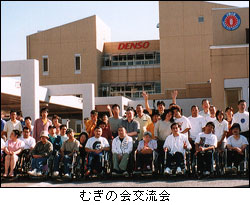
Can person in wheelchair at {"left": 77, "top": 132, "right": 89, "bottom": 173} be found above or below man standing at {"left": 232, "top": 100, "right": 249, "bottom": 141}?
below

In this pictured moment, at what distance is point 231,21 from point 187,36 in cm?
1819

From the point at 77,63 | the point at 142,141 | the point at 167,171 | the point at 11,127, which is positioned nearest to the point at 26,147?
the point at 11,127

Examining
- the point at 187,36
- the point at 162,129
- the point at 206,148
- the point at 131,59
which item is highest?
the point at 187,36

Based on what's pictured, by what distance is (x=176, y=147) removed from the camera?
895cm

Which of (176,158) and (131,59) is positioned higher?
(131,59)

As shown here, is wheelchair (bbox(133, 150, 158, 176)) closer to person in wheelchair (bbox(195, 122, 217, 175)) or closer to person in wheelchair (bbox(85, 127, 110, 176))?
person in wheelchair (bbox(85, 127, 110, 176))

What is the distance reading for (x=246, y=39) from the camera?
25625mm

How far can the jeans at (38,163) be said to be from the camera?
30.6 ft

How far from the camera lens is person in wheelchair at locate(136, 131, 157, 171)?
29.7ft

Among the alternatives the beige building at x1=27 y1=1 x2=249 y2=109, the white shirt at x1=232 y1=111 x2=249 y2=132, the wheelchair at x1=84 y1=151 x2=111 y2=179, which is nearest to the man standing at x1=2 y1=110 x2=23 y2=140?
the wheelchair at x1=84 y1=151 x2=111 y2=179

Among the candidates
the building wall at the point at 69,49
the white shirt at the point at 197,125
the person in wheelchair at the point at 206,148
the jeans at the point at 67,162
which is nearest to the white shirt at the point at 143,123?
the white shirt at the point at 197,125

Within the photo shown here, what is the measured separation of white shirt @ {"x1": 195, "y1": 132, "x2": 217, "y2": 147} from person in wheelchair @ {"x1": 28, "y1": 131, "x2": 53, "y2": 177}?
3209mm

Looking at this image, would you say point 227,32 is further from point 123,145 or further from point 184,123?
point 123,145

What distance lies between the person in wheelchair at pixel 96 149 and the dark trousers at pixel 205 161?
1.96 metres
